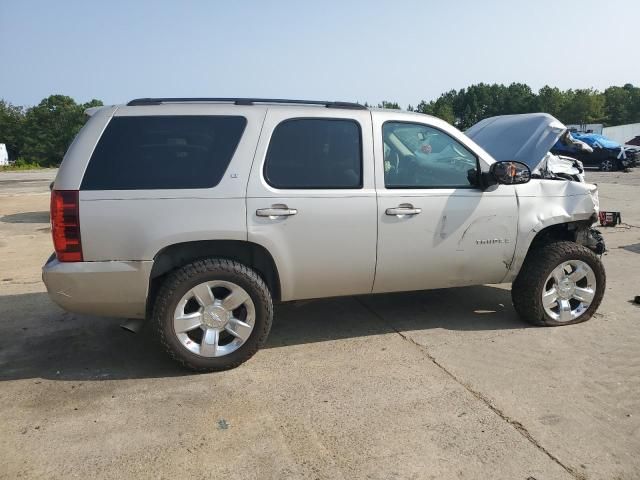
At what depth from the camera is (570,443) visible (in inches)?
109

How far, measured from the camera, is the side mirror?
3996mm

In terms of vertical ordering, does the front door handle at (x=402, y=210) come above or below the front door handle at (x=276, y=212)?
below

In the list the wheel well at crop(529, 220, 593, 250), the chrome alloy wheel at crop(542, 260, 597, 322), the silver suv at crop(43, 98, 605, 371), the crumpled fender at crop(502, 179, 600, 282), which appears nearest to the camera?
the silver suv at crop(43, 98, 605, 371)

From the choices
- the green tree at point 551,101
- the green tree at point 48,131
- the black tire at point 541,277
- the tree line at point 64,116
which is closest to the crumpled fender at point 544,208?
the black tire at point 541,277

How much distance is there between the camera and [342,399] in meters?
3.26

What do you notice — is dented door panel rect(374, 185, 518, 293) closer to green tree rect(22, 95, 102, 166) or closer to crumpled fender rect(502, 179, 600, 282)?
crumpled fender rect(502, 179, 600, 282)

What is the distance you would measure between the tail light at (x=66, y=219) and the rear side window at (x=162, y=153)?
0.13m

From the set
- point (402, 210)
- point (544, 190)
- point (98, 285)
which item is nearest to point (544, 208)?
point (544, 190)

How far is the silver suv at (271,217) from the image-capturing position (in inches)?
133

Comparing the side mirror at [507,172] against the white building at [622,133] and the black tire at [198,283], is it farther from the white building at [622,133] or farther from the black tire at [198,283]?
the white building at [622,133]

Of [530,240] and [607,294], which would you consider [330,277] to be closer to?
[530,240]

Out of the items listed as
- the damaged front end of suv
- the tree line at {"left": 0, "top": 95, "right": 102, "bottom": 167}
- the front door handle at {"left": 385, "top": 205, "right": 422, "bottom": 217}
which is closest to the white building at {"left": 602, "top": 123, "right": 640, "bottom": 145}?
the damaged front end of suv

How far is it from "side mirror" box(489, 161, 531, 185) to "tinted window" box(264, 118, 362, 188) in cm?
110

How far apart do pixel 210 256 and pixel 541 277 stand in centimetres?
275
